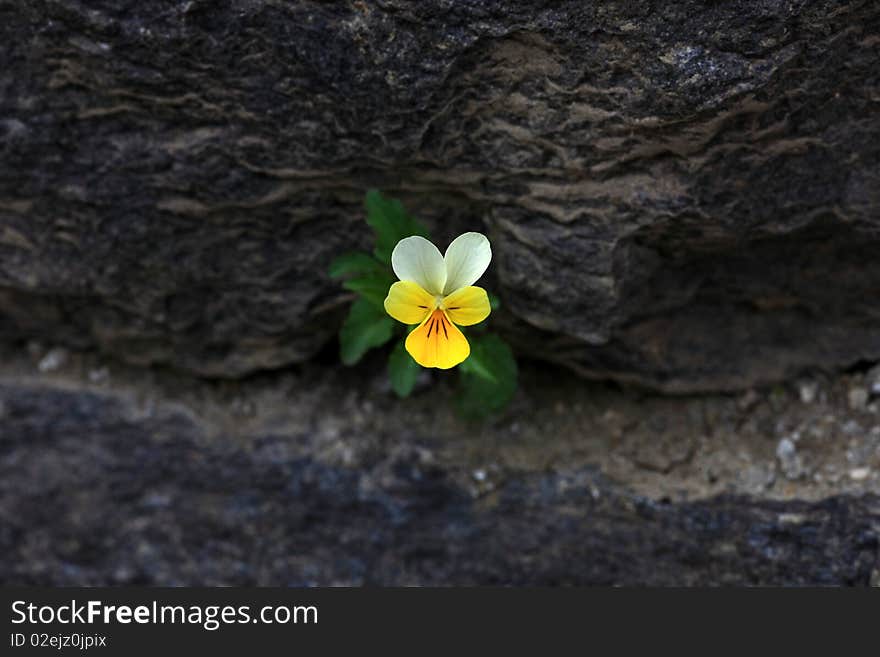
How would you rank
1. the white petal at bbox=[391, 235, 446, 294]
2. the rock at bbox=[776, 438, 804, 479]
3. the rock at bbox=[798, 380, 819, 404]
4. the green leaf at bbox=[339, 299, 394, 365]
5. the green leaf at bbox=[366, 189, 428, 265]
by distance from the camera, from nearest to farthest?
the white petal at bbox=[391, 235, 446, 294]
the green leaf at bbox=[366, 189, 428, 265]
the green leaf at bbox=[339, 299, 394, 365]
the rock at bbox=[776, 438, 804, 479]
the rock at bbox=[798, 380, 819, 404]

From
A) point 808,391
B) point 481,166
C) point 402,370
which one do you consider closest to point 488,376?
point 402,370

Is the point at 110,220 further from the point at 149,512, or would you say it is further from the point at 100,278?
the point at 149,512

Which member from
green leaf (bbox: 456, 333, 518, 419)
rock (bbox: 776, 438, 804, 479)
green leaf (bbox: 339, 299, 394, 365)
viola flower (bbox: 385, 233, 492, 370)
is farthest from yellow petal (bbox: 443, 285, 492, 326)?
rock (bbox: 776, 438, 804, 479)

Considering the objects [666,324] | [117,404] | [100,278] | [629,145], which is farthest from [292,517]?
[629,145]

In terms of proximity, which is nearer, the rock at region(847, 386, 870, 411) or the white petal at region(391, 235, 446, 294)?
the white petal at region(391, 235, 446, 294)

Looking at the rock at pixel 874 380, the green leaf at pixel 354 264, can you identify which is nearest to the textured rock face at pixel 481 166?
the rock at pixel 874 380

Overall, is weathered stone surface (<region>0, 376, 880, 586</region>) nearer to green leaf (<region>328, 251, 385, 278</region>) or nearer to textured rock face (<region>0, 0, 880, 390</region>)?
textured rock face (<region>0, 0, 880, 390</region>)

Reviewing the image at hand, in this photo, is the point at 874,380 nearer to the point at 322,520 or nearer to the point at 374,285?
the point at 374,285
